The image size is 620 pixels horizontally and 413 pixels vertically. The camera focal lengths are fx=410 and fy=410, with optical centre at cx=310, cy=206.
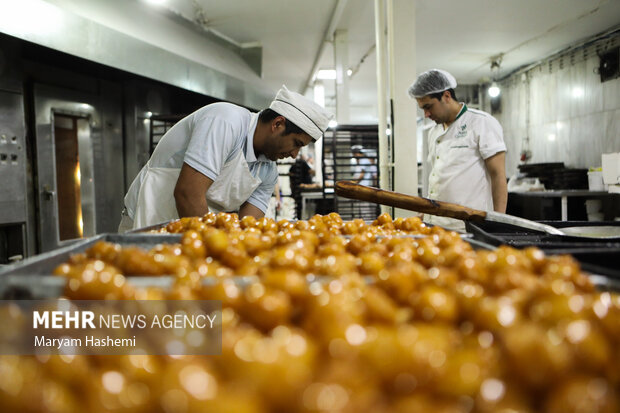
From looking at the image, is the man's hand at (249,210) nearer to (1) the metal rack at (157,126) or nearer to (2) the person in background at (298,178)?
(1) the metal rack at (157,126)

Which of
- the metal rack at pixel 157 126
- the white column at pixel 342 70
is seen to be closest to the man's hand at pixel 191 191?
the metal rack at pixel 157 126

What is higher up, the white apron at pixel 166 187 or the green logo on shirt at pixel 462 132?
the green logo on shirt at pixel 462 132

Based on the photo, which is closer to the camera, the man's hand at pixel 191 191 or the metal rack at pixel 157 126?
the man's hand at pixel 191 191

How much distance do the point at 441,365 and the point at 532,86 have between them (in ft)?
37.4

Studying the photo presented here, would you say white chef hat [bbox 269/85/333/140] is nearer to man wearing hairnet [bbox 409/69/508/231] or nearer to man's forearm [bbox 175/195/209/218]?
man's forearm [bbox 175/195/209/218]

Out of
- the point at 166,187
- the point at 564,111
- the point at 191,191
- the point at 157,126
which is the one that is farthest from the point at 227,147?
the point at 564,111

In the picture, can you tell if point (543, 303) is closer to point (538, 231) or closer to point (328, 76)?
point (538, 231)

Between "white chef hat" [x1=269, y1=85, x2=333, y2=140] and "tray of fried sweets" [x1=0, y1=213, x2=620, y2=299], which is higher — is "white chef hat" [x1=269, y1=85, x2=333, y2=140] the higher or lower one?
the higher one

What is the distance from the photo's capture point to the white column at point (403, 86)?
169 inches

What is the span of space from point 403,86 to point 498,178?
5.14 feet

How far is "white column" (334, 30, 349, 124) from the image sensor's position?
26.9 feet

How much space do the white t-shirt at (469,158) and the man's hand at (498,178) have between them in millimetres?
52

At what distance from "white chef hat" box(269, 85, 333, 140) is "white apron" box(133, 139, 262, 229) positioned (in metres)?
0.36

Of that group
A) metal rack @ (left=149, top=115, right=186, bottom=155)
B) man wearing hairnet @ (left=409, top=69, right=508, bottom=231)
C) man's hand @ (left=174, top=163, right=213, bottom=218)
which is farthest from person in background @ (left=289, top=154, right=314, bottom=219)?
man's hand @ (left=174, top=163, right=213, bottom=218)
